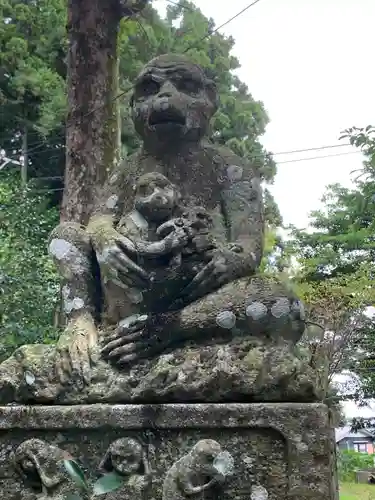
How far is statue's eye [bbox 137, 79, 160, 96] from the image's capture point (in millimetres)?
3624

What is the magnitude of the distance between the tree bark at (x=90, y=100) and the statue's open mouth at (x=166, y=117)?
2881 mm

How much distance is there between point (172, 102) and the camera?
349 centimetres

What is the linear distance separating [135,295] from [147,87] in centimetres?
113

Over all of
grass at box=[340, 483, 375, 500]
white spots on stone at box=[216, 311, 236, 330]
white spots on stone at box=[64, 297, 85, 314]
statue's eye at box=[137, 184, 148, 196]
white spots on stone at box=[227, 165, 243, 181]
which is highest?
white spots on stone at box=[227, 165, 243, 181]

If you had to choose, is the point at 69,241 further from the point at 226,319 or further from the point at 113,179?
the point at 226,319

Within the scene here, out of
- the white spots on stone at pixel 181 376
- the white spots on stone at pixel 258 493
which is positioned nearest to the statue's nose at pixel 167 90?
the white spots on stone at pixel 181 376

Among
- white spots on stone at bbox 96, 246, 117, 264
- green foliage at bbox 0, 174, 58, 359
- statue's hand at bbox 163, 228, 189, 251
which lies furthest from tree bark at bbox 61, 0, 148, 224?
statue's hand at bbox 163, 228, 189, 251

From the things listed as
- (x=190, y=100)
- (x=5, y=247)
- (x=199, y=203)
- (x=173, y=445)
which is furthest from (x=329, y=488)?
(x=5, y=247)

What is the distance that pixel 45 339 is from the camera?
309 inches

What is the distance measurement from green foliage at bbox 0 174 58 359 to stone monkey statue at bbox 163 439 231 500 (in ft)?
16.1

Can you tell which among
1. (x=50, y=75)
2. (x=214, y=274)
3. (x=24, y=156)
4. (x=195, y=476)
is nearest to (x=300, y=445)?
(x=195, y=476)

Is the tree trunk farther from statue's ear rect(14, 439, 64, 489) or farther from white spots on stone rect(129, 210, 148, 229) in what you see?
statue's ear rect(14, 439, 64, 489)

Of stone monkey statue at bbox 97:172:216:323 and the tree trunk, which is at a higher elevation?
the tree trunk

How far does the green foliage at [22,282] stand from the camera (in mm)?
7594
